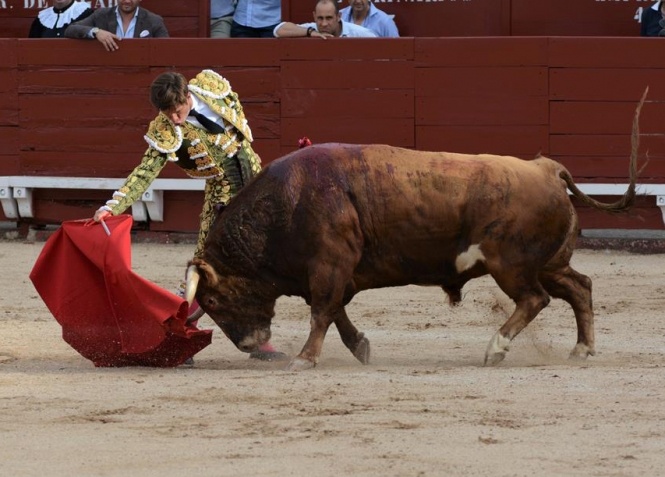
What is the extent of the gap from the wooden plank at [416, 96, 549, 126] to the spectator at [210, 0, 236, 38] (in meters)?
1.45

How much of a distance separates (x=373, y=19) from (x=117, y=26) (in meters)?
1.56

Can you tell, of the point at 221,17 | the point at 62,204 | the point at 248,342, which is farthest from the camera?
the point at 221,17

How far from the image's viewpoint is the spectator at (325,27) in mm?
9273

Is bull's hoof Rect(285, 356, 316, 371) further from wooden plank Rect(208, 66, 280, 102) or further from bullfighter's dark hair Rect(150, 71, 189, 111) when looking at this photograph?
wooden plank Rect(208, 66, 280, 102)

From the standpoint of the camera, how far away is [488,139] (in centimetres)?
937

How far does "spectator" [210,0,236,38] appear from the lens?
10.1 m

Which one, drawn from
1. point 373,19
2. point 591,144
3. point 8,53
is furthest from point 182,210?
point 591,144

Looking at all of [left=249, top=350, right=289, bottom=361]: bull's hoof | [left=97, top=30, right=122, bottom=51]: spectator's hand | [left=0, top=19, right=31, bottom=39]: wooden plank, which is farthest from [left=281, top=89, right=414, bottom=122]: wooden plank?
[left=249, top=350, right=289, bottom=361]: bull's hoof

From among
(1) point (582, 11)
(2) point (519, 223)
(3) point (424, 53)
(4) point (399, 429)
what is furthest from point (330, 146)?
(1) point (582, 11)

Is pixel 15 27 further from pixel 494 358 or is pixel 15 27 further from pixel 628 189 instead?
pixel 494 358

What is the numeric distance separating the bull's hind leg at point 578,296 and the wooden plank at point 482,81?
3.57 metres

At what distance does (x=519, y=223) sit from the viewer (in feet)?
18.4

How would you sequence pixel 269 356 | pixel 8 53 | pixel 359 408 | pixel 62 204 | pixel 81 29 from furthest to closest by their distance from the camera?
pixel 62 204 < pixel 8 53 < pixel 81 29 < pixel 269 356 < pixel 359 408

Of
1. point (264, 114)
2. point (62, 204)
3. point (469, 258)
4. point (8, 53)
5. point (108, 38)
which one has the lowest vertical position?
point (62, 204)
